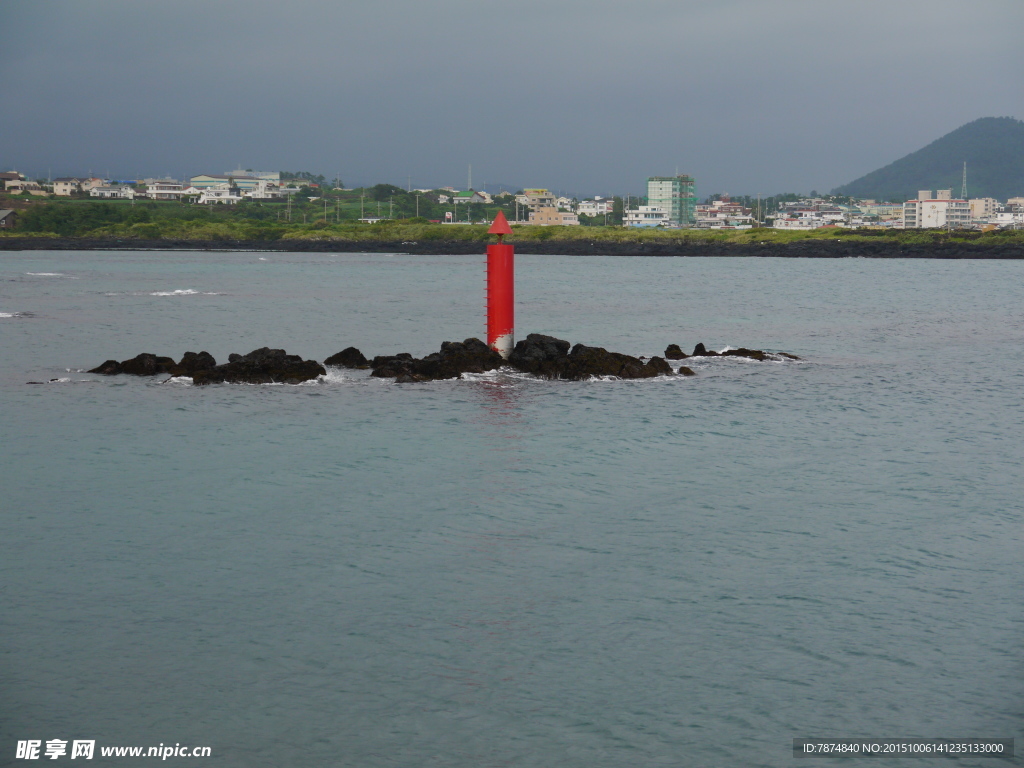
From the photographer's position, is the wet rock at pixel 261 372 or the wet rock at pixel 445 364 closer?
the wet rock at pixel 261 372

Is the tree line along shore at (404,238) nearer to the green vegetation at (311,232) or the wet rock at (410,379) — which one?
the green vegetation at (311,232)

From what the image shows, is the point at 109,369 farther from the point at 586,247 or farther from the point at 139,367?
the point at 586,247

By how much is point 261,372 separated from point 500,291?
183 inches

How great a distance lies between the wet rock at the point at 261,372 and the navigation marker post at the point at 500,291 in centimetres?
360

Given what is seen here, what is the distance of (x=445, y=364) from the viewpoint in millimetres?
19969

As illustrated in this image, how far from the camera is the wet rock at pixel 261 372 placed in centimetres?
1920

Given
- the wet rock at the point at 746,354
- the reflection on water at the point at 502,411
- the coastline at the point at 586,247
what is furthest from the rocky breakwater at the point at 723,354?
the coastline at the point at 586,247

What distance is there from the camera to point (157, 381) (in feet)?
64.2

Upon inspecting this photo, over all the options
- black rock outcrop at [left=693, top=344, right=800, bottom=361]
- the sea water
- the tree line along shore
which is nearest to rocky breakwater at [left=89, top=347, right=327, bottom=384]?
the sea water

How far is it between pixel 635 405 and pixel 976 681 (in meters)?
10.6

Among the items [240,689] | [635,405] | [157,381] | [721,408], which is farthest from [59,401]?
[240,689]

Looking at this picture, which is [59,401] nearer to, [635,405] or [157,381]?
[157,381]

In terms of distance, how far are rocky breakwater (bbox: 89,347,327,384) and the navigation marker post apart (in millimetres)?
3375

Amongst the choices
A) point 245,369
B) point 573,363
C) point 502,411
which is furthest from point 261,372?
point 573,363
